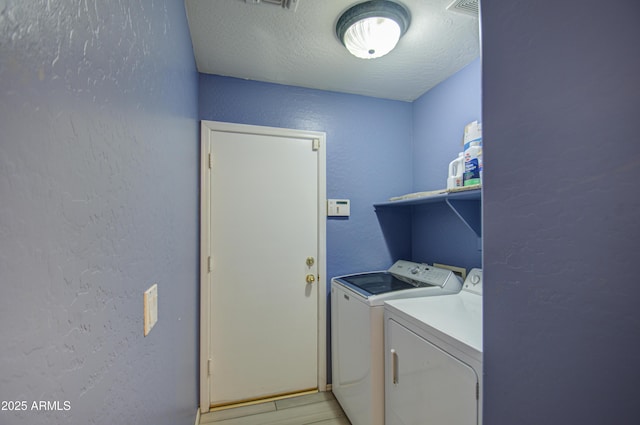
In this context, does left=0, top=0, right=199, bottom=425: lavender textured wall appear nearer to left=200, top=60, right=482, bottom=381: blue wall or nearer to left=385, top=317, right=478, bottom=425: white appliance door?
left=385, top=317, right=478, bottom=425: white appliance door

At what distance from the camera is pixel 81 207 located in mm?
434

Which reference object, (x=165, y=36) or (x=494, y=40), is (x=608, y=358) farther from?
(x=165, y=36)

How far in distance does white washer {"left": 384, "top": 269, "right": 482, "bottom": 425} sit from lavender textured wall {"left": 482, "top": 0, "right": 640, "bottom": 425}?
242 millimetres

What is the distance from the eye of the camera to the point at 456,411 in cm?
102

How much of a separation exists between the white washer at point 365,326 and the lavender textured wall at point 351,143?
0.27 meters

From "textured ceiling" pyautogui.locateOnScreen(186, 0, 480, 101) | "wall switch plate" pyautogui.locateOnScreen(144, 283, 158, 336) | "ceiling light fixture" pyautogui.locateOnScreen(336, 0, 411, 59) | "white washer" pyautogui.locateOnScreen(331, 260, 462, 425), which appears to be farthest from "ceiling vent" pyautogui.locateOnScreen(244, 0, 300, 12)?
"white washer" pyautogui.locateOnScreen(331, 260, 462, 425)

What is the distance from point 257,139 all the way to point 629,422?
2132 mm


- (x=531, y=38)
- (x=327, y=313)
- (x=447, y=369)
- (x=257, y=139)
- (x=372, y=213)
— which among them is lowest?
(x=327, y=313)

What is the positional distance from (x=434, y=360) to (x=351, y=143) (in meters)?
1.72

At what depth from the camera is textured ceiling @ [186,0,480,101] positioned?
55.2 inches

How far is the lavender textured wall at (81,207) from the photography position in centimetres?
30

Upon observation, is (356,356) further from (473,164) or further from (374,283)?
(473,164)

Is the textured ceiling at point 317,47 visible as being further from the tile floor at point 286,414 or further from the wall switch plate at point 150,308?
the tile floor at point 286,414

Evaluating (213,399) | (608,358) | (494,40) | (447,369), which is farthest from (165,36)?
(213,399)
